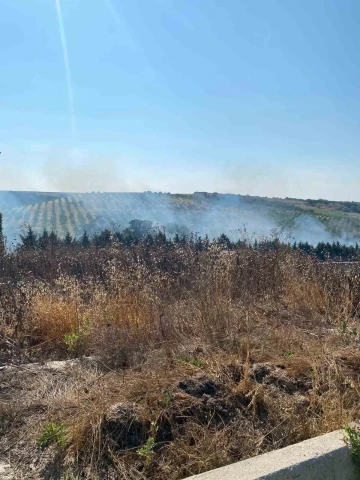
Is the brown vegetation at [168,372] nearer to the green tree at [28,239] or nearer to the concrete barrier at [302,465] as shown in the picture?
the concrete barrier at [302,465]

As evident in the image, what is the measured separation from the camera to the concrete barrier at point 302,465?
220cm

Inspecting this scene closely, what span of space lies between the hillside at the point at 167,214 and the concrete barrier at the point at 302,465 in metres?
17.9

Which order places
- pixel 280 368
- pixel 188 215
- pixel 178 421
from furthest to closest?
1. pixel 188 215
2. pixel 280 368
3. pixel 178 421

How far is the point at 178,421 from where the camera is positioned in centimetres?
274

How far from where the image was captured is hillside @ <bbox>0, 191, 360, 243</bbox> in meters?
22.6

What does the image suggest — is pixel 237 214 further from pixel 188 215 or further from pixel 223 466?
pixel 223 466

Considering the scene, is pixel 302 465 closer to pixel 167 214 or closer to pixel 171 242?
pixel 171 242

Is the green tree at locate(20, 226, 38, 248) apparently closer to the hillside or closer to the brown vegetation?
the brown vegetation

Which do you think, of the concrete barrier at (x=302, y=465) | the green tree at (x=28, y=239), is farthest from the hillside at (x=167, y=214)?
the concrete barrier at (x=302, y=465)

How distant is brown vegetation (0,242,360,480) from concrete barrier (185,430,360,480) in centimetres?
22

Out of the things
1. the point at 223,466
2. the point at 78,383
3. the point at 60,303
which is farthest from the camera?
the point at 60,303

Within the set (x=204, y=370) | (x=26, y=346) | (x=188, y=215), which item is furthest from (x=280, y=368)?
(x=188, y=215)

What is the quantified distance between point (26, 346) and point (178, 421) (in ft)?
6.84

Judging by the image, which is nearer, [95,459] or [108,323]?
[95,459]
